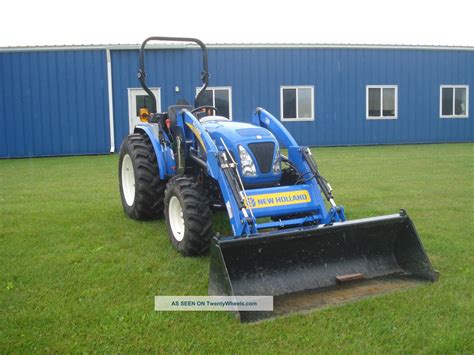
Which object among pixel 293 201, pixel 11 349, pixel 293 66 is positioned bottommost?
pixel 11 349

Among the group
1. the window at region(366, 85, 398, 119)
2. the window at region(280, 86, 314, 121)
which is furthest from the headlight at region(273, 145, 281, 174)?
the window at region(366, 85, 398, 119)

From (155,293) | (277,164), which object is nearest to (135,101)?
(277,164)

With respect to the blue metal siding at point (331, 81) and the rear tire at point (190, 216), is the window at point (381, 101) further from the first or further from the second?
the rear tire at point (190, 216)

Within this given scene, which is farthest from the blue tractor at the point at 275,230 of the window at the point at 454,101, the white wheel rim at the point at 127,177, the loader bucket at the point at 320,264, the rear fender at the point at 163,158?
the window at the point at 454,101

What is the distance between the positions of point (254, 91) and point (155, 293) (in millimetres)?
15270

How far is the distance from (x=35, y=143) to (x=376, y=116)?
12.6 metres

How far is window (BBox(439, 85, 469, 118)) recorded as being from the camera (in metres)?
20.8

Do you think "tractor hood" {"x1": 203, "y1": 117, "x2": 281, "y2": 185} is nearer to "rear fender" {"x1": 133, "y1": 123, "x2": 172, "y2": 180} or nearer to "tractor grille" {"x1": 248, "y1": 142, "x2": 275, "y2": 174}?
"tractor grille" {"x1": 248, "y1": 142, "x2": 275, "y2": 174}

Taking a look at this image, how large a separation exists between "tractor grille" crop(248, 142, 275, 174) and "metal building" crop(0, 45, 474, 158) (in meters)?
13.5

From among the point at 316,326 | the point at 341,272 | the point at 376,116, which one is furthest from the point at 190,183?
the point at 376,116

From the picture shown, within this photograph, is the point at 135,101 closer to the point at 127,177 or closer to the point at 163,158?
the point at 127,177

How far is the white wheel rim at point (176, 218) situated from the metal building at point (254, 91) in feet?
43.7

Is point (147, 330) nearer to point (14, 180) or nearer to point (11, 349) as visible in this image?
point (11, 349)

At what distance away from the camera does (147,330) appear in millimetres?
3549
